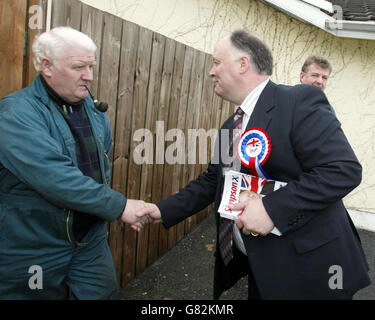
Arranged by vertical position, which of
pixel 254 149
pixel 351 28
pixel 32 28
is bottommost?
pixel 254 149

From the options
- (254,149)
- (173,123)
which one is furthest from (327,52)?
(254,149)

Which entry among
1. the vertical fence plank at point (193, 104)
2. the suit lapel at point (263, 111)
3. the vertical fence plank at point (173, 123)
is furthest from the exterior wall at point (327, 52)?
the suit lapel at point (263, 111)

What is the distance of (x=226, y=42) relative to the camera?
85.8 inches

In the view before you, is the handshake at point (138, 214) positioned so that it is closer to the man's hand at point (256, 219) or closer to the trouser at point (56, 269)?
the trouser at point (56, 269)

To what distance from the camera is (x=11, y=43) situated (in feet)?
6.28

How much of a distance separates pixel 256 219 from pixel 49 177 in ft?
3.55

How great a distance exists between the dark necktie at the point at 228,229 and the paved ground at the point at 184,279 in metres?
1.28

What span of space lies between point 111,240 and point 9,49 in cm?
178

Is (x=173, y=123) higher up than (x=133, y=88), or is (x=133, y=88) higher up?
(x=133, y=88)

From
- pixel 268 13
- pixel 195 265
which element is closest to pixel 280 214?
pixel 195 265

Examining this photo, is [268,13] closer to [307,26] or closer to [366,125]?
[307,26]

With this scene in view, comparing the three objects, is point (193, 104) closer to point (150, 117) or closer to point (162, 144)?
point (162, 144)

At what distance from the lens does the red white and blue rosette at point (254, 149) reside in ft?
6.24

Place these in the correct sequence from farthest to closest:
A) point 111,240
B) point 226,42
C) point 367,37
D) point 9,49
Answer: point 367,37, point 111,240, point 226,42, point 9,49
